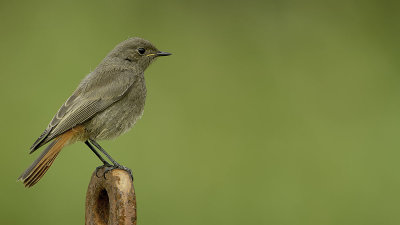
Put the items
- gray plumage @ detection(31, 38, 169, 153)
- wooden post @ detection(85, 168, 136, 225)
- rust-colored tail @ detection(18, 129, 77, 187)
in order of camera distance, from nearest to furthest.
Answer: wooden post @ detection(85, 168, 136, 225) → rust-colored tail @ detection(18, 129, 77, 187) → gray plumage @ detection(31, 38, 169, 153)

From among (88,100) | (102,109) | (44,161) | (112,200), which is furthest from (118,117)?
(112,200)

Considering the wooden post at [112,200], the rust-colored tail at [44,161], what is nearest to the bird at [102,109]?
the rust-colored tail at [44,161]

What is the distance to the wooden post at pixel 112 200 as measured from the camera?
6.53ft

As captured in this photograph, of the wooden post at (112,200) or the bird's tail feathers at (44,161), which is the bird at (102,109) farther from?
the wooden post at (112,200)

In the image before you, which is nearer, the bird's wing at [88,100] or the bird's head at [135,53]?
the bird's wing at [88,100]

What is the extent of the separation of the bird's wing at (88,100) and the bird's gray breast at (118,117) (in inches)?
1.6

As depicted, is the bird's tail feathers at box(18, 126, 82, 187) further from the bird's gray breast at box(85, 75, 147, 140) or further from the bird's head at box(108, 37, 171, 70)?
the bird's head at box(108, 37, 171, 70)

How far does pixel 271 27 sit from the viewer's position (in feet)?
18.5

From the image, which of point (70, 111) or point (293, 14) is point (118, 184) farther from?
point (293, 14)

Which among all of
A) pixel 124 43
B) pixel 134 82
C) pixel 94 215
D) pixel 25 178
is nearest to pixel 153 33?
pixel 124 43

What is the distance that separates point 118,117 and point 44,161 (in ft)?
2.96

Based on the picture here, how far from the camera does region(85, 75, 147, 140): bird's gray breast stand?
385cm

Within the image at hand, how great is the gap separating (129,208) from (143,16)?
3.59m

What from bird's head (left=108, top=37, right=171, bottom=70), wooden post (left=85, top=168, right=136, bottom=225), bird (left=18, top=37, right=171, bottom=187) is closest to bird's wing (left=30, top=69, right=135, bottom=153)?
bird (left=18, top=37, right=171, bottom=187)
